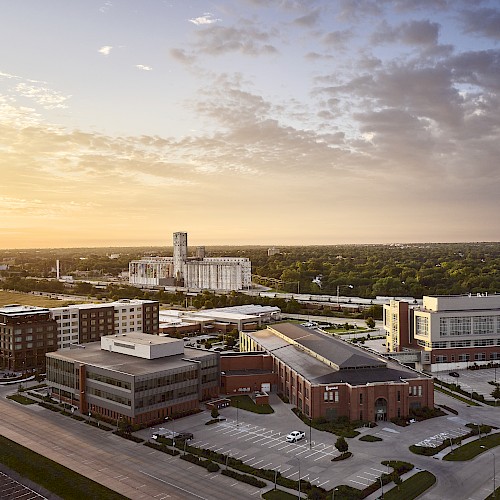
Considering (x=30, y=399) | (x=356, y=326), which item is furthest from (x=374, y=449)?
(x=356, y=326)

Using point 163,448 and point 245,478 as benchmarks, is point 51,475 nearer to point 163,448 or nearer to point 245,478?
point 163,448

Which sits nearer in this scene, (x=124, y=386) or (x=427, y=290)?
(x=124, y=386)

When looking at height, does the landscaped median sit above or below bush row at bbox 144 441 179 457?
above

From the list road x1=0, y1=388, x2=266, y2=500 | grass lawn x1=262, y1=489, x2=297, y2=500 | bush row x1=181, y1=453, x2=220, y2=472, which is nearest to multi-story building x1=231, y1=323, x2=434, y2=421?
bush row x1=181, y1=453, x2=220, y2=472

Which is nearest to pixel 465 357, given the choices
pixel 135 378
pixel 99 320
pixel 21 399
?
pixel 135 378

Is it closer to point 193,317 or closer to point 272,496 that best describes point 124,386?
point 272,496

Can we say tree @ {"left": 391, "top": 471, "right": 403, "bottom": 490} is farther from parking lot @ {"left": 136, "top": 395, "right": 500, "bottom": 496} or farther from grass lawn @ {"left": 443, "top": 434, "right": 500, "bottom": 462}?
grass lawn @ {"left": 443, "top": 434, "right": 500, "bottom": 462}
